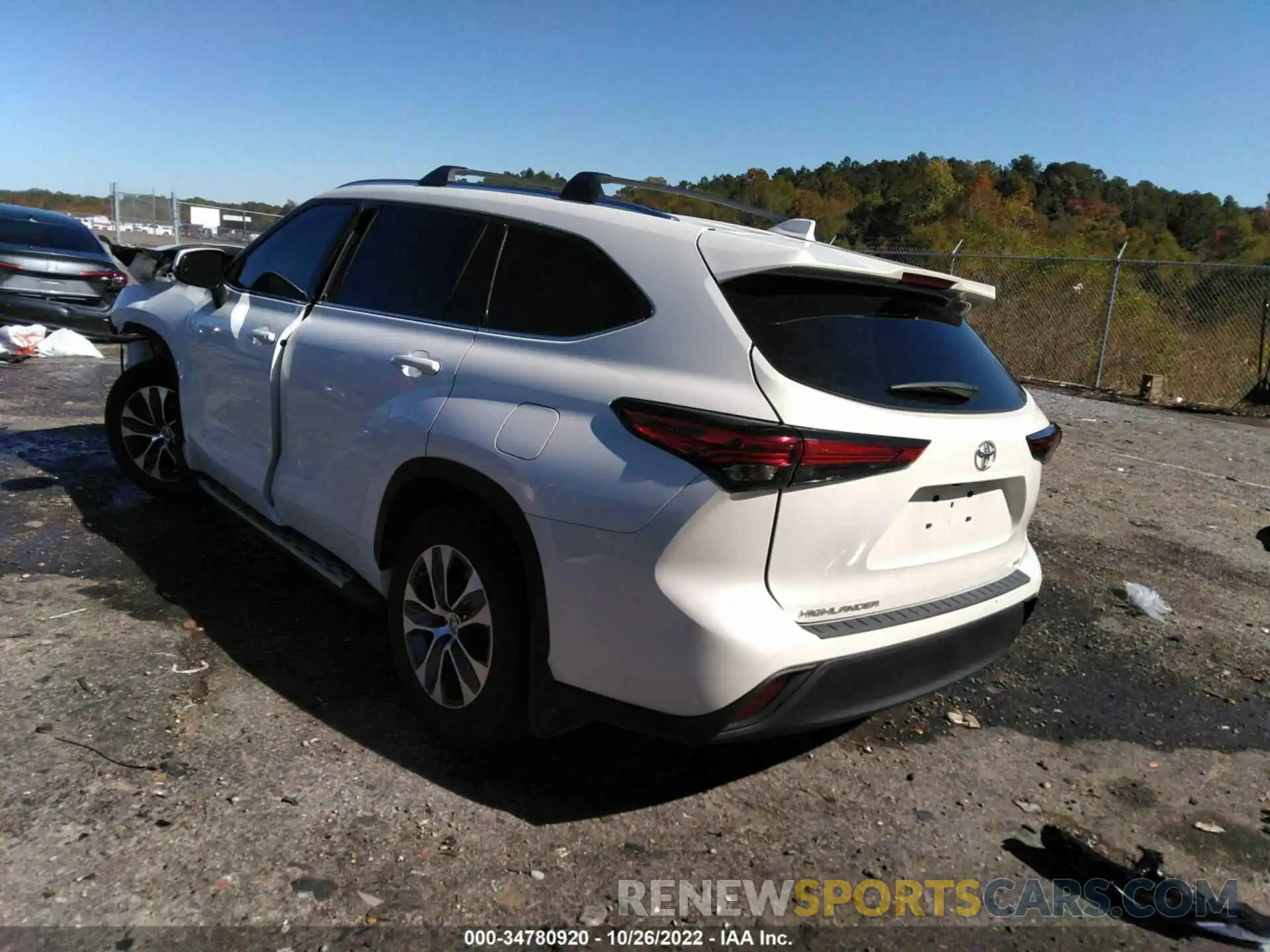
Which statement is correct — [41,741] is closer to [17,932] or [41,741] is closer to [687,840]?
[17,932]

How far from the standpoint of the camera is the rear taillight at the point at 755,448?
2.38 meters

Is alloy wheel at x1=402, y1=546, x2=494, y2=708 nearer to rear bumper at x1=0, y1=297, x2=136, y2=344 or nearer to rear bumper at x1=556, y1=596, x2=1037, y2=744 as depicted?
rear bumper at x1=556, y1=596, x2=1037, y2=744

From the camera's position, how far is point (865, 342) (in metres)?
2.77

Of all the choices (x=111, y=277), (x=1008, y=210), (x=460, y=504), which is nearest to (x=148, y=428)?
(x=460, y=504)

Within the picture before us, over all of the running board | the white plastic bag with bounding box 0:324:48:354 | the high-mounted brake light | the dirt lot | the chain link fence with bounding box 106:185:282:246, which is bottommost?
the dirt lot

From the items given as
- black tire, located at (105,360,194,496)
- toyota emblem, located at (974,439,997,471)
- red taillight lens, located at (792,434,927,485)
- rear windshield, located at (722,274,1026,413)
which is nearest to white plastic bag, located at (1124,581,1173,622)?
rear windshield, located at (722,274,1026,413)

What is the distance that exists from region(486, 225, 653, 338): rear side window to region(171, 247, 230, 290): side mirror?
7.28ft

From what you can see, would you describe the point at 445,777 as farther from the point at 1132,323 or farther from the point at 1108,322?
the point at 1132,323

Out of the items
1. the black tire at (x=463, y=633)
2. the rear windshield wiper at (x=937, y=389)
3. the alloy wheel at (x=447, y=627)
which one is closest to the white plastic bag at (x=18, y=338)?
the black tire at (x=463, y=633)

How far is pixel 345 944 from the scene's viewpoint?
2.30 m

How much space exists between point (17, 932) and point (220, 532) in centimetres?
316

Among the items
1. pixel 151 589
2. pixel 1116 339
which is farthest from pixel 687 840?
pixel 1116 339

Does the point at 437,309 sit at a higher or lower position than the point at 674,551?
higher

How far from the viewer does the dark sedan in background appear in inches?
426
